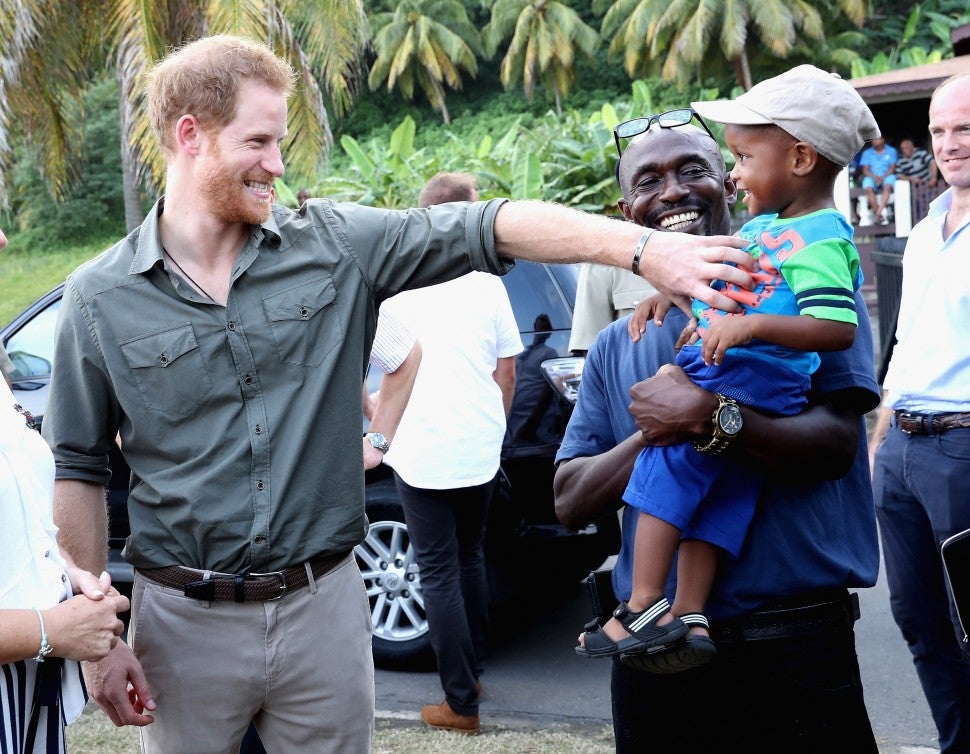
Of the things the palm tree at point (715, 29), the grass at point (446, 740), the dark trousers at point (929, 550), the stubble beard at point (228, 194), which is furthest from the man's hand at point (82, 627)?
the palm tree at point (715, 29)

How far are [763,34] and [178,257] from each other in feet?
149

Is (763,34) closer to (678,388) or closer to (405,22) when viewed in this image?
(405,22)

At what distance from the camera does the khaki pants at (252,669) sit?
2689 mm

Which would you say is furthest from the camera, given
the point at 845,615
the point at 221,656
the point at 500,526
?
the point at 500,526

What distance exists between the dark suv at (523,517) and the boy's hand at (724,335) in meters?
2.91

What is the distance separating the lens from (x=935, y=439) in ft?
12.9

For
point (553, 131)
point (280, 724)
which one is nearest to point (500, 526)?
point (280, 724)

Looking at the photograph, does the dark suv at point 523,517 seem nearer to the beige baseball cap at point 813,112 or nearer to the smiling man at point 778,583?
the smiling man at point 778,583

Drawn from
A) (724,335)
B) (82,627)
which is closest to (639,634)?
(724,335)

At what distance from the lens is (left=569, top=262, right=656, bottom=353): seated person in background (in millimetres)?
4562

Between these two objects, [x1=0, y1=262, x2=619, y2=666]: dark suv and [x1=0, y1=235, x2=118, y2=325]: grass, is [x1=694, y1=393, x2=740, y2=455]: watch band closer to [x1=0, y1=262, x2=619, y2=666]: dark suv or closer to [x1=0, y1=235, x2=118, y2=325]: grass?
[x1=0, y1=262, x2=619, y2=666]: dark suv

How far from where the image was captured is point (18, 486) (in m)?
2.31

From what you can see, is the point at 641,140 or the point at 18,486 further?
the point at 641,140

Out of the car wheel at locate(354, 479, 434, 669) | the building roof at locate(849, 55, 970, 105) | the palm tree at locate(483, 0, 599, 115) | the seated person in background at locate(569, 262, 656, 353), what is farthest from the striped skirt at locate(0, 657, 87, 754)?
the palm tree at locate(483, 0, 599, 115)
